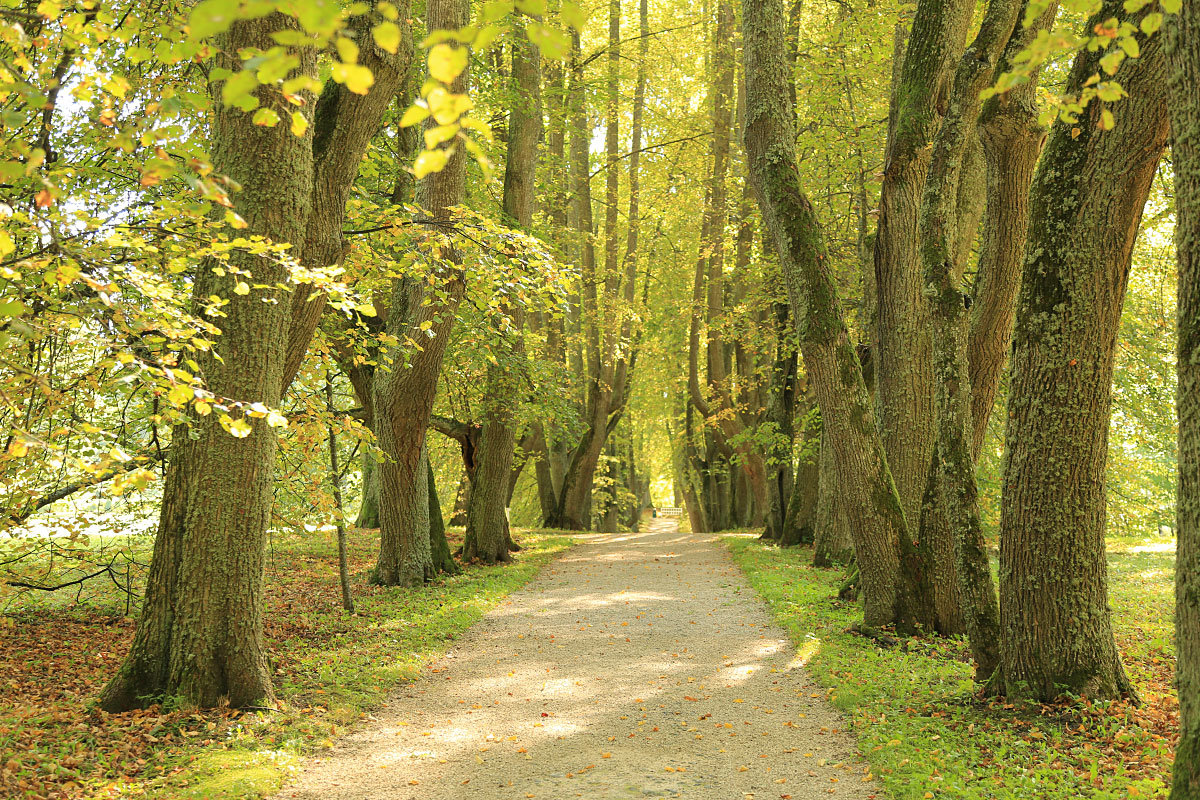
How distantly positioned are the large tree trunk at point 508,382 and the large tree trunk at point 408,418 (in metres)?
1.69

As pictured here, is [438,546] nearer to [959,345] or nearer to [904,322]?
[904,322]

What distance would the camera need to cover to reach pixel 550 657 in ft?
26.8

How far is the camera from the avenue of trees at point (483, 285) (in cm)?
335

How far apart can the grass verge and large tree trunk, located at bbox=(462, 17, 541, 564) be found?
115 inches

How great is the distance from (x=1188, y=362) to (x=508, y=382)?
1147 centimetres

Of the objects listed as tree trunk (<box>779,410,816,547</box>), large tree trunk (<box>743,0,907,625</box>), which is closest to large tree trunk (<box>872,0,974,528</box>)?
large tree trunk (<box>743,0,907,625</box>)

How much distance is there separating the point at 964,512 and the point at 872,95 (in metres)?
9.52

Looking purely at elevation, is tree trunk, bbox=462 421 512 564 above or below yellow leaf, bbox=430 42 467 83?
below

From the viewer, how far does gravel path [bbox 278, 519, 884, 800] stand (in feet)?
16.0

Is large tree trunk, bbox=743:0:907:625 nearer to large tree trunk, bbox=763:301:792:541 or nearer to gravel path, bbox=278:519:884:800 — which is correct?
gravel path, bbox=278:519:884:800

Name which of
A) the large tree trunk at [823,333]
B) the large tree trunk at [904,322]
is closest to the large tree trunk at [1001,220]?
the large tree trunk at [823,333]

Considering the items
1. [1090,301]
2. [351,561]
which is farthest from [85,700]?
[351,561]

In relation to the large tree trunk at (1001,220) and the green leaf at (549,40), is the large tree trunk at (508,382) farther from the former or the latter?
the green leaf at (549,40)

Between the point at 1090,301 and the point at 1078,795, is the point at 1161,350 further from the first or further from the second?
the point at 1078,795
